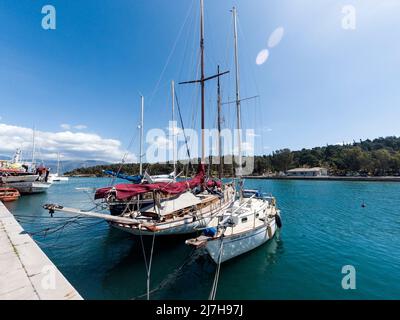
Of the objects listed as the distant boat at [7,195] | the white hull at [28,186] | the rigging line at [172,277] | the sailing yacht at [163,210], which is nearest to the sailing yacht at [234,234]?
the sailing yacht at [163,210]

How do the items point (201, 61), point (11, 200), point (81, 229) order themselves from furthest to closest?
point (11, 200) < point (201, 61) < point (81, 229)

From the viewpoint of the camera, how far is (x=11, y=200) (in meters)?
31.0

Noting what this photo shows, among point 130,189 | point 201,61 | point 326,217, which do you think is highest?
point 201,61

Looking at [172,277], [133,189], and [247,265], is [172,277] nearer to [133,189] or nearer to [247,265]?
[247,265]

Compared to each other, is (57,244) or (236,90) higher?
(236,90)

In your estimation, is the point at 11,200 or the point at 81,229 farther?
the point at 11,200

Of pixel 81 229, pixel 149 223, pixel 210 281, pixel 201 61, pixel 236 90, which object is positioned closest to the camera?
pixel 210 281

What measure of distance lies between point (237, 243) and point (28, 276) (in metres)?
8.61

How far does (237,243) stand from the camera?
10133 mm

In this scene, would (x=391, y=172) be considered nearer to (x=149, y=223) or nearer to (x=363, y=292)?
(x=363, y=292)

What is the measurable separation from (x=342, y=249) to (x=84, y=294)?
598 inches

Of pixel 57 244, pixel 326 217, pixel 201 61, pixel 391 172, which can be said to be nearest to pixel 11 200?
pixel 57 244

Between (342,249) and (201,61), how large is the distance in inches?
810
